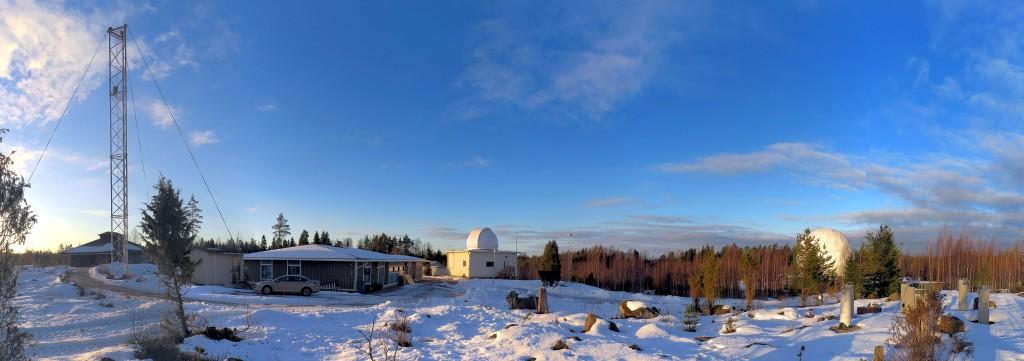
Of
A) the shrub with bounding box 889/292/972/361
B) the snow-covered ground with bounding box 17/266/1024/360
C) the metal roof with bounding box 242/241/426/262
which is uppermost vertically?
the shrub with bounding box 889/292/972/361

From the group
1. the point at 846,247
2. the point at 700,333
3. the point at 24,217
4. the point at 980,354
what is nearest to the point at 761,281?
the point at 846,247

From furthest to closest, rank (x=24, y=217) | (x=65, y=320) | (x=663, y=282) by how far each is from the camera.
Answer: (x=663, y=282), (x=65, y=320), (x=24, y=217)

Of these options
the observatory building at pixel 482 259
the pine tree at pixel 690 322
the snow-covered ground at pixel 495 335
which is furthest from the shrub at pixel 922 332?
the observatory building at pixel 482 259

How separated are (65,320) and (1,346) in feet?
40.8

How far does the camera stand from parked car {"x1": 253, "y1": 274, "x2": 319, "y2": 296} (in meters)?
28.9

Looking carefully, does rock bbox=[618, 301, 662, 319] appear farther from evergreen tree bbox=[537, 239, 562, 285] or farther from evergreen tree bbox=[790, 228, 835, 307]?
evergreen tree bbox=[537, 239, 562, 285]

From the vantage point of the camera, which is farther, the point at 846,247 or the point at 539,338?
the point at 846,247

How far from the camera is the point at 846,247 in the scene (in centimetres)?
3672

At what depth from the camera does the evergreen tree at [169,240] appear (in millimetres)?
13445

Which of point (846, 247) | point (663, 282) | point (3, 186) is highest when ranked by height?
point (3, 186)

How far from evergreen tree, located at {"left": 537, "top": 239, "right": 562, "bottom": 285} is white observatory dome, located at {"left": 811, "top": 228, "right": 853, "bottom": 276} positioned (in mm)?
16521

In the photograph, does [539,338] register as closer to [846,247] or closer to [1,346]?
[1,346]

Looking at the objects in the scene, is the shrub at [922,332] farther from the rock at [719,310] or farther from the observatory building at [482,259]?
the observatory building at [482,259]

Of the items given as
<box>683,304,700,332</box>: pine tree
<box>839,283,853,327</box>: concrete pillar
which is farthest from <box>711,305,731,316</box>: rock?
<box>839,283,853,327</box>: concrete pillar
